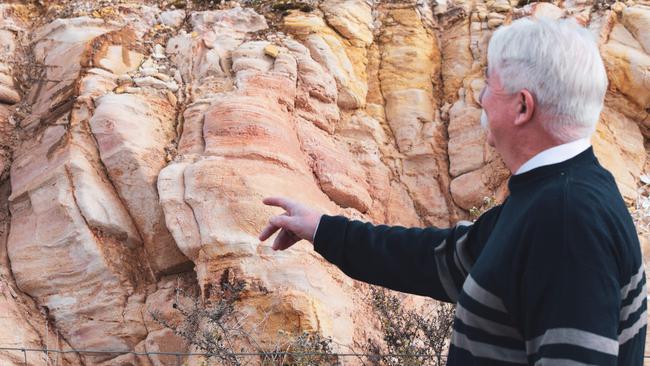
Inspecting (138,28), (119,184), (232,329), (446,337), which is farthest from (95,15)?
(446,337)

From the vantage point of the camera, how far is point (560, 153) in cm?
157

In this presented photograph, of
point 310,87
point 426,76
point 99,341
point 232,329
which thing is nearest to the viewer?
point 232,329

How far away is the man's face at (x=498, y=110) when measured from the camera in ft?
→ 5.38

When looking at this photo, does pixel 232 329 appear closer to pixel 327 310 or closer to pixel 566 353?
pixel 327 310

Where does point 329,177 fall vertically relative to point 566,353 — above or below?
below

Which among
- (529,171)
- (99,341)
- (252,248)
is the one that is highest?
(529,171)

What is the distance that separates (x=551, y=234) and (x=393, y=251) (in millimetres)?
829

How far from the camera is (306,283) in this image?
5.84m

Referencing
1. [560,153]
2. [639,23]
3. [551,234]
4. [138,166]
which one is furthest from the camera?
[639,23]

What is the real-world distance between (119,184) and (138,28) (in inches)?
103

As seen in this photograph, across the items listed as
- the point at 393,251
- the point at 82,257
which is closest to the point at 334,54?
the point at 82,257

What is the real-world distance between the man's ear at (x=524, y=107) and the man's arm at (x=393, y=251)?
53 centimetres

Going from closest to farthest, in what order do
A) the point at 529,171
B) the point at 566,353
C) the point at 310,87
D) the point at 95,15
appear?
the point at 566,353, the point at 529,171, the point at 310,87, the point at 95,15

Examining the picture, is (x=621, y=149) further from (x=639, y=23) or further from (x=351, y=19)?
(x=351, y=19)
